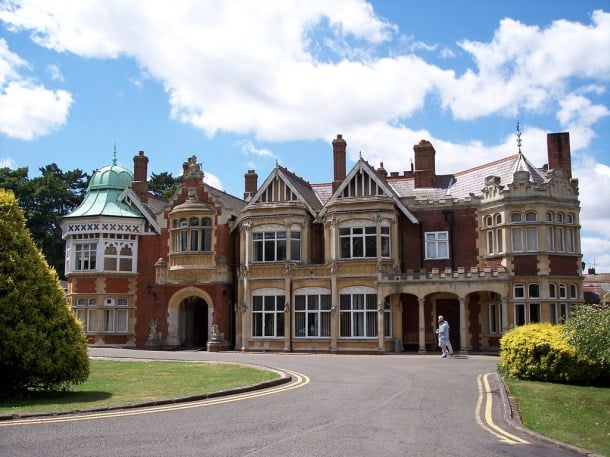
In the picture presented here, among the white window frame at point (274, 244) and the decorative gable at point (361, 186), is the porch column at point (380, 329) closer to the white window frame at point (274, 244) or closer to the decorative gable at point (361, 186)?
the white window frame at point (274, 244)

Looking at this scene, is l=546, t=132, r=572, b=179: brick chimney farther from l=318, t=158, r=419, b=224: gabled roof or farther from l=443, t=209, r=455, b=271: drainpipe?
l=318, t=158, r=419, b=224: gabled roof

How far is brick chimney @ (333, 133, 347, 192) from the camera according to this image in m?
40.3

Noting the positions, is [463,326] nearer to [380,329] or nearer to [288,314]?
[380,329]

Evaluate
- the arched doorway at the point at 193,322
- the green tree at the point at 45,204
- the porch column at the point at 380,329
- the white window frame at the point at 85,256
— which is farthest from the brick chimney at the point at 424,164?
the green tree at the point at 45,204

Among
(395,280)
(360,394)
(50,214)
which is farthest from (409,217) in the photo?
(50,214)

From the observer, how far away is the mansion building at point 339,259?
34.1 m

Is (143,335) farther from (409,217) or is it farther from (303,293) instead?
(409,217)

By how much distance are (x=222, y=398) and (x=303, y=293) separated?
2101 centimetres

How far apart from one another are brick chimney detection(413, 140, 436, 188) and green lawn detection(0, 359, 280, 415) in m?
19.7

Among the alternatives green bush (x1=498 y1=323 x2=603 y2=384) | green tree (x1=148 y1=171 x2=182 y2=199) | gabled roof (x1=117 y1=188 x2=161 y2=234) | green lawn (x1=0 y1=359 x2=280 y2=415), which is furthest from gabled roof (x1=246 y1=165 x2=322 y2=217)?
green tree (x1=148 y1=171 x2=182 y2=199)

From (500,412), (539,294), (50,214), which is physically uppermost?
(50,214)

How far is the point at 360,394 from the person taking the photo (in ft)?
54.9

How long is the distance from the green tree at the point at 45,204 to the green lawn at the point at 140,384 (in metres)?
39.3

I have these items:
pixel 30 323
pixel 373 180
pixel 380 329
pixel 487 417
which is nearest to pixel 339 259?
pixel 380 329
